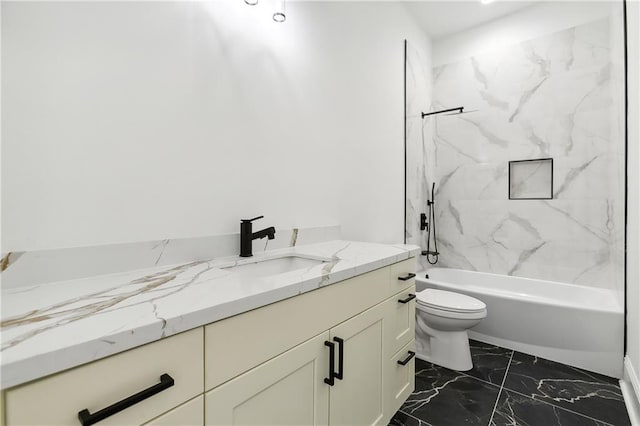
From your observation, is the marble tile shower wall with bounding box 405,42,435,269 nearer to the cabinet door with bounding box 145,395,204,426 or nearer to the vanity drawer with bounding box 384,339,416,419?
the vanity drawer with bounding box 384,339,416,419

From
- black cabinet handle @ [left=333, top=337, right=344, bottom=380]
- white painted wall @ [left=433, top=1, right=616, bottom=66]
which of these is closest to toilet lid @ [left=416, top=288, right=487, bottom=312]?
black cabinet handle @ [left=333, top=337, right=344, bottom=380]

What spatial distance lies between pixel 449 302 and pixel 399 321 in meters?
0.79

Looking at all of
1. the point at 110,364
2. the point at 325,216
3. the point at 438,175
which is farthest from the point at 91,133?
the point at 438,175

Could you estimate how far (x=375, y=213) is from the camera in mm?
2375

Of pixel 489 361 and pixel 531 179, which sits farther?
pixel 531 179

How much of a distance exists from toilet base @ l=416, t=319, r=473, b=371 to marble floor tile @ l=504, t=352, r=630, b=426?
26cm

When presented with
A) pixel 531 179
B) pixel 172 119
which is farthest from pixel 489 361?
pixel 172 119

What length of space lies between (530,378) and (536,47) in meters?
2.76

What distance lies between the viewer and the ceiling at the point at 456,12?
2.73m

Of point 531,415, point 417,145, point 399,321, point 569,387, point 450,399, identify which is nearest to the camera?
point 399,321

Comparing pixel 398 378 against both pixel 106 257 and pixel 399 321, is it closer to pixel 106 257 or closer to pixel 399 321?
pixel 399 321

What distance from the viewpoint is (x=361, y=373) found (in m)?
1.21

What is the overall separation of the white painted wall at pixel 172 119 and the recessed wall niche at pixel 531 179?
5.80 ft

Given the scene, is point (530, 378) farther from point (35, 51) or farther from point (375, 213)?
point (35, 51)
